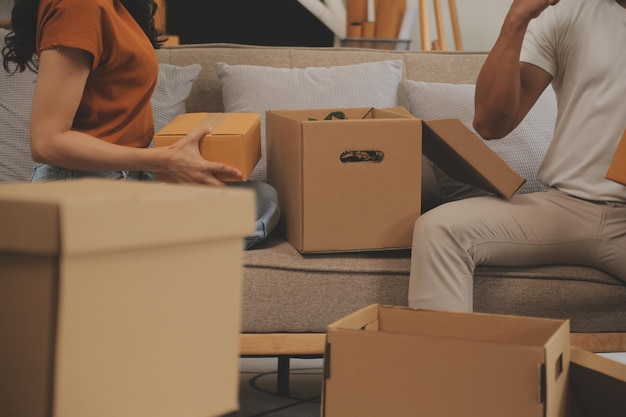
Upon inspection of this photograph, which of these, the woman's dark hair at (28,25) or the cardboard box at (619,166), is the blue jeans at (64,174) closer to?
the woman's dark hair at (28,25)

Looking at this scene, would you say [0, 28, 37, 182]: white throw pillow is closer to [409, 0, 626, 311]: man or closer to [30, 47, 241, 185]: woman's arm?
[30, 47, 241, 185]: woman's arm

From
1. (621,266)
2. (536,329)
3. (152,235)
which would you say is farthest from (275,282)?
(152,235)

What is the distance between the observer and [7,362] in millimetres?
824

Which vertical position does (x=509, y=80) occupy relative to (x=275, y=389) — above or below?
above

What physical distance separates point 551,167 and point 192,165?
83 cm

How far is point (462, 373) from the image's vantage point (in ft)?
4.42

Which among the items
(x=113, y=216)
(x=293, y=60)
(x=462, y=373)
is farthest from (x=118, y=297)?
(x=293, y=60)

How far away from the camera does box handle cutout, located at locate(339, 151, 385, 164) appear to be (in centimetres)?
186

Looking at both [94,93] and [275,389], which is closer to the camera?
[94,93]

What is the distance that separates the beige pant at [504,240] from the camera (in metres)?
1.76

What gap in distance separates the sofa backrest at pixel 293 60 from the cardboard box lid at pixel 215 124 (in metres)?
0.41

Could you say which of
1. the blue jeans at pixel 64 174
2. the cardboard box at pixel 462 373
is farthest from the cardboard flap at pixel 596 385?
the blue jeans at pixel 64 174

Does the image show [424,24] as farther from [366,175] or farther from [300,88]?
[366,175]

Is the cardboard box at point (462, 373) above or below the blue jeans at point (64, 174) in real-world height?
below
